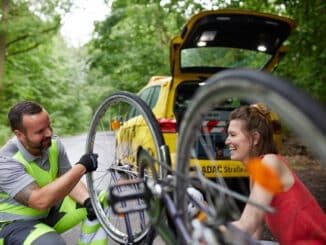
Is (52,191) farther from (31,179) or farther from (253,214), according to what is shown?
(253,214)

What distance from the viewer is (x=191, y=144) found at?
5.78 feet

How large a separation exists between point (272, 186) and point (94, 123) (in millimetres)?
2217

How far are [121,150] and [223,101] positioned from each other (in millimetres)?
2089

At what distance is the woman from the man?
0.97 metres

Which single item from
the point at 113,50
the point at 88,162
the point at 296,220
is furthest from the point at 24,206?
the point at 113,50

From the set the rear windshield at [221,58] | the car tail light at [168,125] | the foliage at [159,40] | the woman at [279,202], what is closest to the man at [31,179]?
the woman at [279,202]

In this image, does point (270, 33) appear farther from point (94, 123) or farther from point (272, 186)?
point (272, 186)

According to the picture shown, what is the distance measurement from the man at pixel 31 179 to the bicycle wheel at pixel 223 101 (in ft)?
3.60

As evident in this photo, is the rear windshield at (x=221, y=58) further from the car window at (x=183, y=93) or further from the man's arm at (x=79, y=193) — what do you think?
the man's arm at (x=79, y=193)

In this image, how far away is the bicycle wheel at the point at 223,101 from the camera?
1.08m

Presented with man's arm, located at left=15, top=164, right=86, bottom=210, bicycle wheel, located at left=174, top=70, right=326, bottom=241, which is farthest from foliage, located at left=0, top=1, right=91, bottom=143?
bicycle wheel, located at left=174, top=70, right=326, bottom=241

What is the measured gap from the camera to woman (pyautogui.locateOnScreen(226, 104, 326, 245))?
2.19 m

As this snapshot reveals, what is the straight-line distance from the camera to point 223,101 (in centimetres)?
156

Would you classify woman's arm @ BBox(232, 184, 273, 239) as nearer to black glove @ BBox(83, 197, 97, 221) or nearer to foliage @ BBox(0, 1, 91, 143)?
black glove @ BBox(83, 197, 97, 221)
